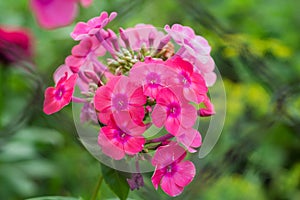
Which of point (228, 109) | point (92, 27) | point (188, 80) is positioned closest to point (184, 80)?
point (188, 80)

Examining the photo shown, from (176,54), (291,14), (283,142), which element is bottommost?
(283,142)

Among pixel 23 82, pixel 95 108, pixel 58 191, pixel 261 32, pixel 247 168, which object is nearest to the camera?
pixel 95 108

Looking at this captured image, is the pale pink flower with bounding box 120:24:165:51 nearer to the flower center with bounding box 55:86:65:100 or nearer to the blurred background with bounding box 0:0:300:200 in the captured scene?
the flower center with bounding box 55:86:65:100

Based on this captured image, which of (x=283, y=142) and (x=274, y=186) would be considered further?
(x=283, y=142)

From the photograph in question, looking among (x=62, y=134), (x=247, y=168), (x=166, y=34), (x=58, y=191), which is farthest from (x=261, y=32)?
(x=166, y=34)

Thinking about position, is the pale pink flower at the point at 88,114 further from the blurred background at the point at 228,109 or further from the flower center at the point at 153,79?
the blurred background at the point at 228,109

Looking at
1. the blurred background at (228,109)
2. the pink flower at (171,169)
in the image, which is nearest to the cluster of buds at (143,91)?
the pink flower at (171,169)

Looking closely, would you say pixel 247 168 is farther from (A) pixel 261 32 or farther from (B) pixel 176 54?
(B) pixel 176 54

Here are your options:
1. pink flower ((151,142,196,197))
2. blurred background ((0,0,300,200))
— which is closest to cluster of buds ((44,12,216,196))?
pink flower ((151,142,196,197))
